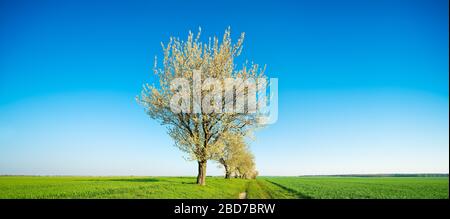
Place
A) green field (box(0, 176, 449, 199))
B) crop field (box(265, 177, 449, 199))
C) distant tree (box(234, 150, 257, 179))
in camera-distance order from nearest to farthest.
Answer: green field (box(0, 176, 449, 199)) < crop field (box(265, 177, 449, 199)) < distant tree (box(234, 150, 257, 179))

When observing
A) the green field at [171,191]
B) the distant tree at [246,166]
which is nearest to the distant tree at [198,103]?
the green field at [171,191]

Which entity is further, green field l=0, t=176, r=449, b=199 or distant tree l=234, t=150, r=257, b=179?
distant tree l=234, t=150, r=257, b=179

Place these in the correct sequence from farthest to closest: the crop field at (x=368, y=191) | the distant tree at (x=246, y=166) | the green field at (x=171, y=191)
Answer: the distant tree at (x=246, y=166)
the crop field at (x=368, y=191)
the green field at (x=171, y=191)

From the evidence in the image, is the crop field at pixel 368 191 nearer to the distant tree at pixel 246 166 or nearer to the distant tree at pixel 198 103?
the distant tree at pixel 198 103

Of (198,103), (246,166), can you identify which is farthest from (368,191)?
(246,166)

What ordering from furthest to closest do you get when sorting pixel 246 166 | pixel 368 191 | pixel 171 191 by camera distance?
pixel 246 166, pixel 368 191, pixel 171 191

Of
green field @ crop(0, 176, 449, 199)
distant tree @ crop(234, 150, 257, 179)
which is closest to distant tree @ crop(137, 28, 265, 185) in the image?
green field @ crop(0, 176, 449, 199)

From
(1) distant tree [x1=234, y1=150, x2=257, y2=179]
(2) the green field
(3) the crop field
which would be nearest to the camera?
(2) the green field

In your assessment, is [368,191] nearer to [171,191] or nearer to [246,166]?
[171,191]

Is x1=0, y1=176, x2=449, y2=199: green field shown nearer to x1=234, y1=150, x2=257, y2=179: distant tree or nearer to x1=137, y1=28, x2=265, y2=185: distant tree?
x1=137, y1=28, x2=265, y2=185: distant tree

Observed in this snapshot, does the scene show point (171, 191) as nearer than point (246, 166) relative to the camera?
Yes
